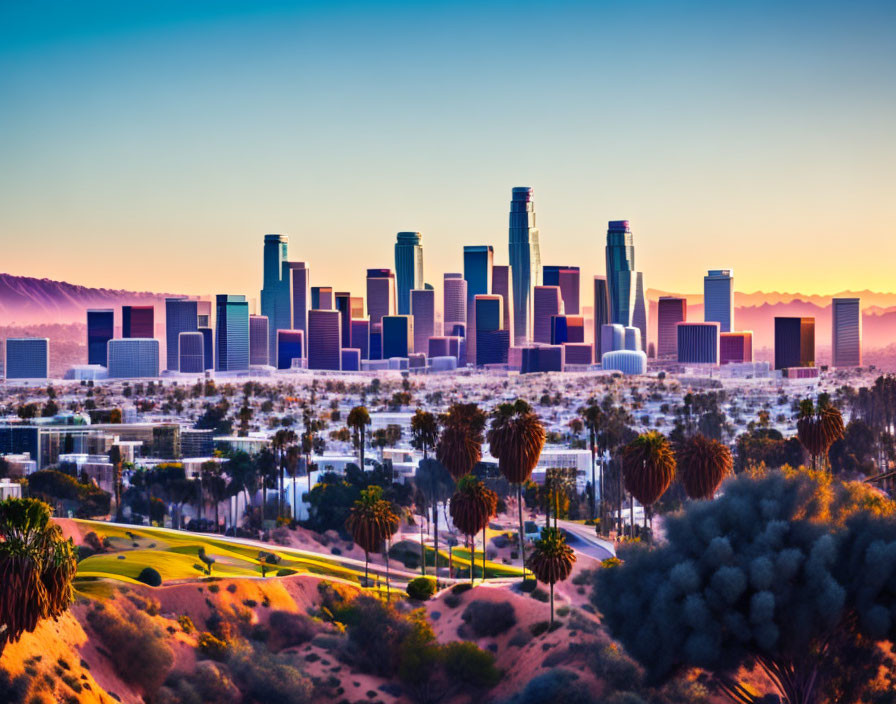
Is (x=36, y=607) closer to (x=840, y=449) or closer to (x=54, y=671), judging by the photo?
(x=54, y=671)

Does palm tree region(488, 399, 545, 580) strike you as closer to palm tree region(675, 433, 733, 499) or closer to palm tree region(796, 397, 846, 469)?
palm tree region(675, 433, 733, 499)

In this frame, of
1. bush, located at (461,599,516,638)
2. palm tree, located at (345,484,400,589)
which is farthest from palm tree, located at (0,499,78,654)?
palm tree, located at (345,484,400,589)

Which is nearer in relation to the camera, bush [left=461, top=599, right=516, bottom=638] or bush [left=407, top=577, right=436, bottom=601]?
bush [left=461, top=599, right=516, bottom=638]

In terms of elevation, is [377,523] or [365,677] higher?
[377,523]

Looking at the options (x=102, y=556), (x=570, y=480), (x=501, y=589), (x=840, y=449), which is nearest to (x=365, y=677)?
(x=501, y=589)

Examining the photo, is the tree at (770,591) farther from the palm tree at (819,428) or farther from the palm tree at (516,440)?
the palm tree at (819,428)

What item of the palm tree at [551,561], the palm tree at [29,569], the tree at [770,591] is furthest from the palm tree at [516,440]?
the palm tree at [29,569]
